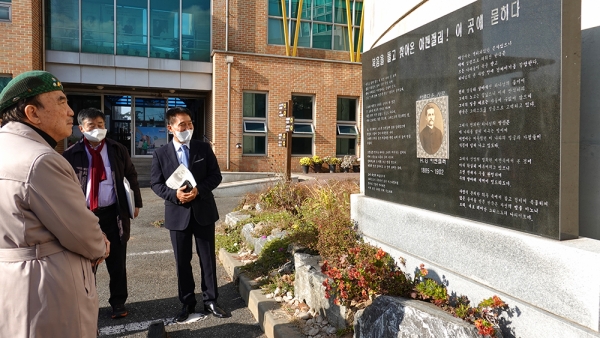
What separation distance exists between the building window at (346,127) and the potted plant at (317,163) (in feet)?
4.16

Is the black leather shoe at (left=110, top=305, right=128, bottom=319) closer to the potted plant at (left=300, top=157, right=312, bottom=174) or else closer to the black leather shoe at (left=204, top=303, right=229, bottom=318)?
the black leather shoe at (left=204, top=303, right=229, bottom=318)

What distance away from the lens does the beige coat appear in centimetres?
196

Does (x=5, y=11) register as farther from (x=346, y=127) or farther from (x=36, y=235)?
(x=36, y=235)

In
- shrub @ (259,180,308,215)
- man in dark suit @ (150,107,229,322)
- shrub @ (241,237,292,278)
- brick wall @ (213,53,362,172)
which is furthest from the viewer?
brick wall @ (213,53,362,172)

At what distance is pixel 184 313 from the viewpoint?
4.25 meters

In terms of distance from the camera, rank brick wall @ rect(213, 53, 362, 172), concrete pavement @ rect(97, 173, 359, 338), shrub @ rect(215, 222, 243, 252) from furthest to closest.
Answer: brick wall @ rect(213, 53, 362, 172)
shrub @ rect(215, 222, 243, 252)
concrete pavement @ rect(97, 173, 359, 338)

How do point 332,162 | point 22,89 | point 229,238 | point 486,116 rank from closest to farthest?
point 22,89 < point 486,116 < point 229,238 < point 332,162

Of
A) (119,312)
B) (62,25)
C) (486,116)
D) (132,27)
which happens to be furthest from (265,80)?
(486,116)

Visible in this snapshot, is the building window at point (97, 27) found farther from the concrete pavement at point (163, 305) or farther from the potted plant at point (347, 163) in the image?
the concrete pavement at point (163, 305)

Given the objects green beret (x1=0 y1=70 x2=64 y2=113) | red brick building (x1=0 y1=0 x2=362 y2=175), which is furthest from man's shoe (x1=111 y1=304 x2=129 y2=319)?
red brick building (x1=0 y1=0 x2=362 y2=175)

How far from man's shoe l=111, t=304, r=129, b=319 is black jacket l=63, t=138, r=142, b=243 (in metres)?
0.69

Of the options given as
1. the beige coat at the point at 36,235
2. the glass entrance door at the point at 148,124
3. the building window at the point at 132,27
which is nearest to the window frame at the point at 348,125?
the building window at the point at 132,27

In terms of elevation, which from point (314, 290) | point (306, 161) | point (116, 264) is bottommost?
point (314, 290)

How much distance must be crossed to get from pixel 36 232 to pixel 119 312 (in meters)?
2.70
